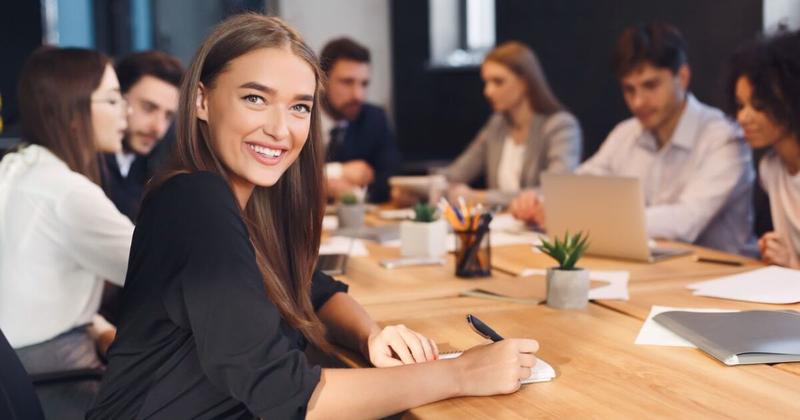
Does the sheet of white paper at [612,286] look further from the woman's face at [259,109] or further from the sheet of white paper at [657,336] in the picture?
the woman's face at [259,109]

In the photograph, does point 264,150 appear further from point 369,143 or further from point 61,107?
point 369,143

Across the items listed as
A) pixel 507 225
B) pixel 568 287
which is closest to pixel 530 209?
pixel 507 225

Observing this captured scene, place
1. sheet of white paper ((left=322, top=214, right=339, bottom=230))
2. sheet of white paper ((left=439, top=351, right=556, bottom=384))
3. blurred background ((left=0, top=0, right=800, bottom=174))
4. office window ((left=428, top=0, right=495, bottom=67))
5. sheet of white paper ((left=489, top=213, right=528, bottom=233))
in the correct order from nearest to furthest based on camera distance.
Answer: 1. sheet of white paper ((left=439, top=351, right=556, bottom=384))
2. sheet of white paper ((left=489, top=213, right=528, bottom=233))
3. sheet of white paper ((left=322, top=214, right=339, bottom=230))
4. blurred background ((left=0, top=0, right=800, bottom=174))
5. office window ((left=428, top=0, right=495, bottom=67))

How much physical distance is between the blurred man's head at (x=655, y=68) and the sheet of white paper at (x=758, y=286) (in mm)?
1191

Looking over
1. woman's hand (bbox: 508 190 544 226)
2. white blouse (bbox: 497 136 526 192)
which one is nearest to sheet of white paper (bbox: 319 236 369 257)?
woman's hand (bbox: 508 190 544 226)

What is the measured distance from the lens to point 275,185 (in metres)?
1.72

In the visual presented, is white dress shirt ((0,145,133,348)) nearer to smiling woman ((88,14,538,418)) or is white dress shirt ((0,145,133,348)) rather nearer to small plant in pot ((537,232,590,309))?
smiling woman ((88,14,538,418))

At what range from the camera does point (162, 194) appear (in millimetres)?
1357

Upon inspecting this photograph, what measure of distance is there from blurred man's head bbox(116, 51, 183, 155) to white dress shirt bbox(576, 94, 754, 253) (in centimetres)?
181

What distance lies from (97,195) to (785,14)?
2928 millimetres

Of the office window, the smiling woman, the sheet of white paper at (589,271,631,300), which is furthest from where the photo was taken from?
the office window

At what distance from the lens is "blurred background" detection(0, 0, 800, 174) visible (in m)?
4.13

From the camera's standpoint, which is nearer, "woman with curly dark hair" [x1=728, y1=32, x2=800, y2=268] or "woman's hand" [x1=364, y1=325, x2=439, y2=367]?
"woman's hand" [x1=364, y1=325, x2=439, y2=367]

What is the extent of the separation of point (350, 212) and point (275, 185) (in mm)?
1396
